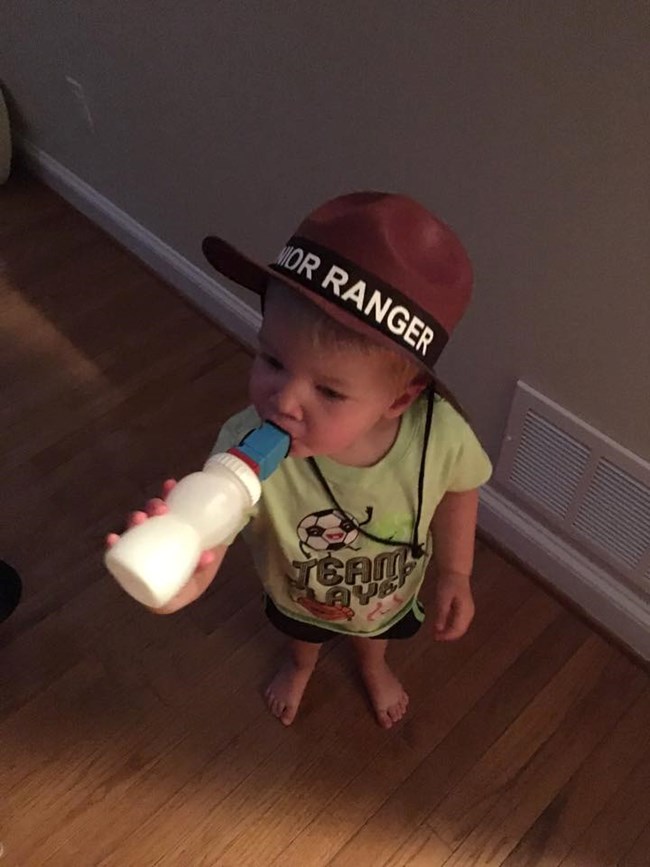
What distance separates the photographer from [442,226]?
2.12 feet

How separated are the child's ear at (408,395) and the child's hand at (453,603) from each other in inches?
11.0

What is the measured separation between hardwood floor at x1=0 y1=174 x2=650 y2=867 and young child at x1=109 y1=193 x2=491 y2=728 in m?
0.09

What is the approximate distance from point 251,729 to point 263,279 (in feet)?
2.37

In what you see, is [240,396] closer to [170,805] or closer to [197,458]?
[197,458]

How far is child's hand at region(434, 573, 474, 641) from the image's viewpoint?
3.06 feet

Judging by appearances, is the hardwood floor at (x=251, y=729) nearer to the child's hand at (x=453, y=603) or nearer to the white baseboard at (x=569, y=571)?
the white baseboard at (x=569, y=571)

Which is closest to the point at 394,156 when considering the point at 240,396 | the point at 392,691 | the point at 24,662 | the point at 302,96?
the point at 302,96

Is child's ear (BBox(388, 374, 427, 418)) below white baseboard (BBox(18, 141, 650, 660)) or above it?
above

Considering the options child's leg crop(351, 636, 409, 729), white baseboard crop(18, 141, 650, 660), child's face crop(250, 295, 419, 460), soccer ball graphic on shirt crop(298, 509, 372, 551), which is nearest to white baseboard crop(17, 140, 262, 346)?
white baseboard crop(18, 141, 650, 660)

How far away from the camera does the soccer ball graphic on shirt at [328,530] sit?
2.65ft

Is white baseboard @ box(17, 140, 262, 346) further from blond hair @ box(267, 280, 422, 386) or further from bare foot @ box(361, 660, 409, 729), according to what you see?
blond hair @ box(267, 280, 422, 386)

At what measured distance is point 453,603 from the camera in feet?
3.09

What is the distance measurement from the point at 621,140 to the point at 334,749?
87 cm

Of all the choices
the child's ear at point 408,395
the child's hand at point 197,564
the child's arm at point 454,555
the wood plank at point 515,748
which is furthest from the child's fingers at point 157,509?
the wood plank at point 515,748
